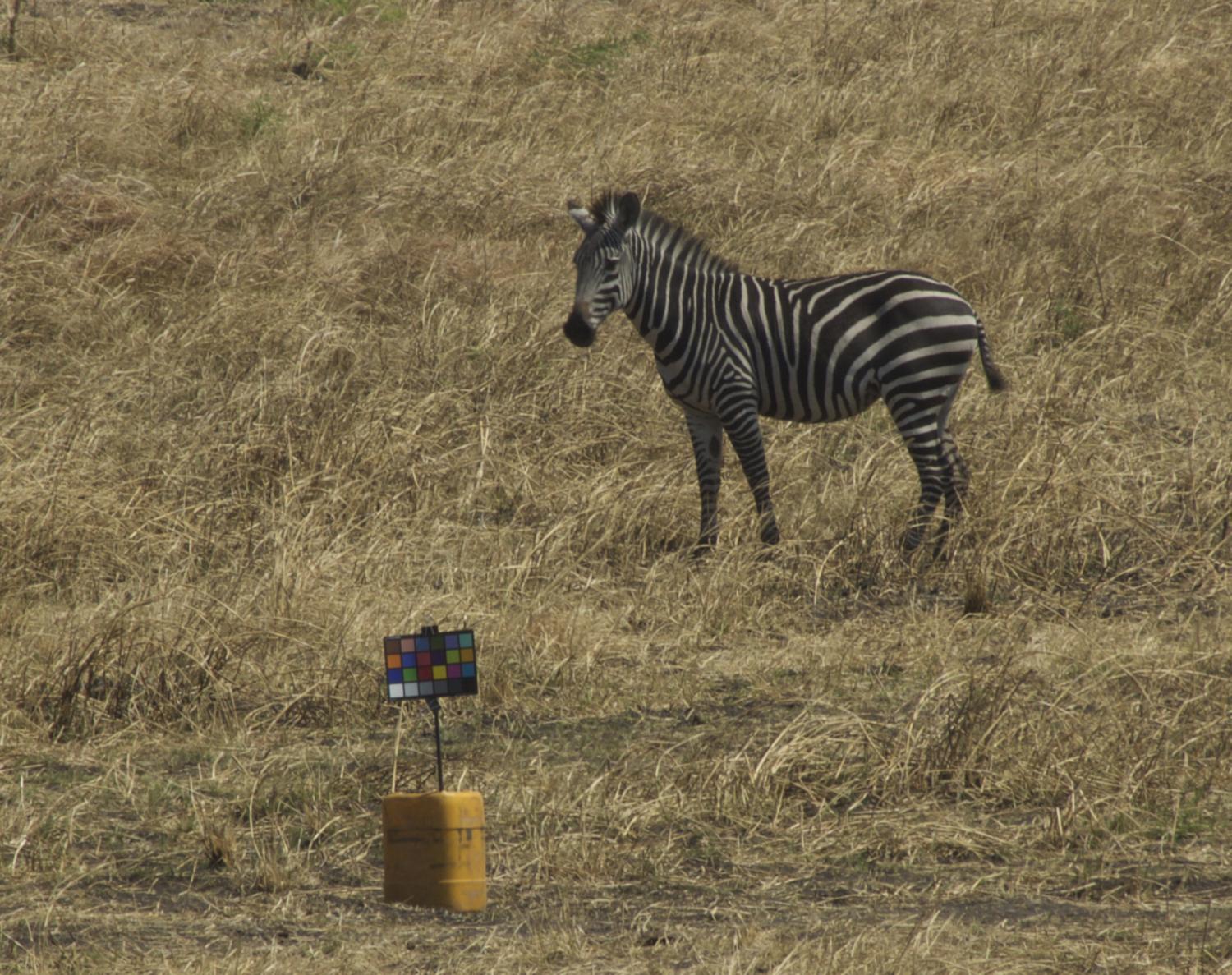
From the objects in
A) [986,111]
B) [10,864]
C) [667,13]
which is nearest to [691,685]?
[10,864]

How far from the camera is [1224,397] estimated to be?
10289 millimetres

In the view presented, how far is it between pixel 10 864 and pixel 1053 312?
8.52 meters

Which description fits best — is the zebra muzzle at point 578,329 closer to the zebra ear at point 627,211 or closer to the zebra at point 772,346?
the zebra at point 772,346

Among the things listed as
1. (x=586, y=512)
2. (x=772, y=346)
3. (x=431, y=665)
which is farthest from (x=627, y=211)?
(x=431, y=665)

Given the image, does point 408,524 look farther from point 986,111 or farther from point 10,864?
point 986,111

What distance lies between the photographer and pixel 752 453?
8.72 metres

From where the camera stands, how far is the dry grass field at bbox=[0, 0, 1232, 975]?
4.66 meters

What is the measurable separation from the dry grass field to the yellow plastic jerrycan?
0.09m

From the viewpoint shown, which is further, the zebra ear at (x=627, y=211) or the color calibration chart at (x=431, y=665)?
the zebra ear at (x=627, y=211)

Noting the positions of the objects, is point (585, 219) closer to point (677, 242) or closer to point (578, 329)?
point (677, 242)

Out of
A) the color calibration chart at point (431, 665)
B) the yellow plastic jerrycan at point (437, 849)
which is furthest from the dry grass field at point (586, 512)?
the color calibration chart at point (431, 665)

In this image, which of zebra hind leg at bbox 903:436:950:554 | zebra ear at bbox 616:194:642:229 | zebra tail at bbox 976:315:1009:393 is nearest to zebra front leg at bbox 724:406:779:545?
zebra hind leg at bbox 903:436:950:554

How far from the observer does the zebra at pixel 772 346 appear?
344 inches

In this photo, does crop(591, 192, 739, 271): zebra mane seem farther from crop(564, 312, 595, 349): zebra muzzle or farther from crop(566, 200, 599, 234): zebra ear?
crop(564, 312, 595, 349): zebra muzzle
